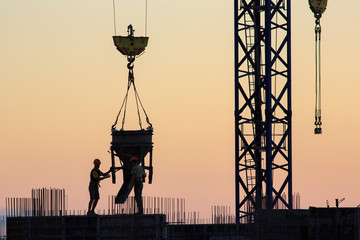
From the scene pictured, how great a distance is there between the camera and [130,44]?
58.7 m

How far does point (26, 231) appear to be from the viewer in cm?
5597

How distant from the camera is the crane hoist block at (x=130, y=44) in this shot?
58.6 m

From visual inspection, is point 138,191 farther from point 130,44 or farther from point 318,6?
point 318,6

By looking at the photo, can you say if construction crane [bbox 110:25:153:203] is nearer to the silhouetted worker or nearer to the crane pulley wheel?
the silhouetted worker

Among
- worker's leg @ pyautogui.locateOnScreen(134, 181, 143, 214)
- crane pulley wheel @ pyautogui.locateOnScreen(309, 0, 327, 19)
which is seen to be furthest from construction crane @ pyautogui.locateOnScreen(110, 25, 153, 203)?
crane pulley wheel @ pyautogui.locateOnScreen(309, 0, 327, 19)

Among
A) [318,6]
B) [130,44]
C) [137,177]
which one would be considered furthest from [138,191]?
[318,6]

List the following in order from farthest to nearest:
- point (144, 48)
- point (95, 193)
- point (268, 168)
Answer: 1. point (268, 168)
2. point (144, 48)
3. point (95, 193)

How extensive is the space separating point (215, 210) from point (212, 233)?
114 cm

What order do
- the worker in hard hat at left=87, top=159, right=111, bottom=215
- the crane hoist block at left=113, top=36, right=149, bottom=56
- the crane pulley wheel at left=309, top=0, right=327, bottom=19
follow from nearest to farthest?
1. the worker in hard hat at left=87, top=159, right=111, bottom=215
2. the crane hoist block at left=113, top=36, right=149, bottom=56
3. the crane pulley wheel at left=309, top=0, right=327, bottom=19

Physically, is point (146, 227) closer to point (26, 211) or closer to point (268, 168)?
point (26, 211)

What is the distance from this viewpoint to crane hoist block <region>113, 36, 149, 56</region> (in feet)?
192

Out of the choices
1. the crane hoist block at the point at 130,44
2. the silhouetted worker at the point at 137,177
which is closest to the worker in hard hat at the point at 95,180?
the silhouetted worker at the point at 137,177

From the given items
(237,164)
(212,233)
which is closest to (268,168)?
(237,164)

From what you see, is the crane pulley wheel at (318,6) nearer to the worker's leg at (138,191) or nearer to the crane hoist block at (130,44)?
the crane hoist block at (130,44)
